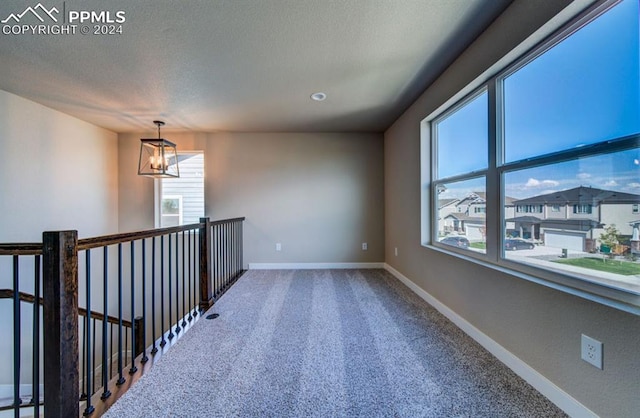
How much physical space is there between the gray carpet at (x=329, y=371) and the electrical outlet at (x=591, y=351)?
359 mm

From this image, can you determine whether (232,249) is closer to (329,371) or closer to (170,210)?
(170,210)

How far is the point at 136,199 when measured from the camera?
169 inches

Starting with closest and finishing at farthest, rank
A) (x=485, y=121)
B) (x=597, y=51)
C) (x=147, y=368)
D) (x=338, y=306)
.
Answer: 1. (x=597, y=51)
2. (x=147, y=368)
3. (x=485, y=121)
4. (x=338, y=306)

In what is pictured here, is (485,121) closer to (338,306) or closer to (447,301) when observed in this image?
(447,301)

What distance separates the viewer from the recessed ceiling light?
2.88m

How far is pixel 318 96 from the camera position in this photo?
2.92 m

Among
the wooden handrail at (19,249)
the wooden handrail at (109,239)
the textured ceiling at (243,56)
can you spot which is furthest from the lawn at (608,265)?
→ the wooden handrail at (19,249)

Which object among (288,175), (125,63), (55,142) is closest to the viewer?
(125,63)

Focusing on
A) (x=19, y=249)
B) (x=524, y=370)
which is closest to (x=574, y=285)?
(x=524, y=370)

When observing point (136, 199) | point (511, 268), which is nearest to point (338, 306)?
point (511, 268)

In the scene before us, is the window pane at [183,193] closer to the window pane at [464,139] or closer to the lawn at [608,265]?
the window pane at [464,139]

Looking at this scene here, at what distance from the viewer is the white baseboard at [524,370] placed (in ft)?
4.14

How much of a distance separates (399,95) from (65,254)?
312cm

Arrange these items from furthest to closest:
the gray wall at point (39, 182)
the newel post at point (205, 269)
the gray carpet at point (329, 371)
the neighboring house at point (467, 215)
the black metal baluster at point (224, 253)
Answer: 1. the black metal baluster at point (224, 253)
2. the gray wall at point (39, 182)
3. the newel post at point (205, 269)
4. the neighboring house at point (467, 215)
5. the gray carpet at point (329, 371)
